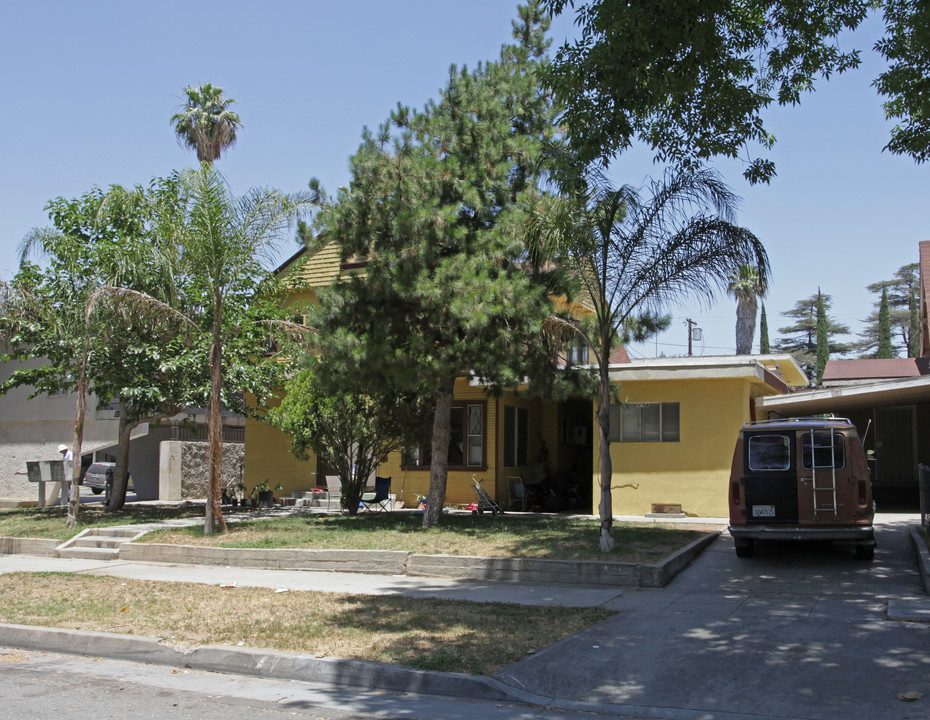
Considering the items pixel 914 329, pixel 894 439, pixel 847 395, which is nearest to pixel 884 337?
pixel 914 329

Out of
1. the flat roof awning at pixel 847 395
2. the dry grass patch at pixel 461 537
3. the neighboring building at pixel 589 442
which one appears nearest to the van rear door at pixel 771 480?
the dry grass patch at pixel 461 537

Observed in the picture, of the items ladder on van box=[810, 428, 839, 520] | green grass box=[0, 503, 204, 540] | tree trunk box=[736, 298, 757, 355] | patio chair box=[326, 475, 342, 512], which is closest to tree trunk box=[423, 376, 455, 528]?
patio chair box=[326, 475, 342, 512]

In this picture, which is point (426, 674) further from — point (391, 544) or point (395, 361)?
point (395, 361)

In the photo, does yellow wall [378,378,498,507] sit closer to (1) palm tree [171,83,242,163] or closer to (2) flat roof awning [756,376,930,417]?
(2) flat roof awning [756,376,930,417]

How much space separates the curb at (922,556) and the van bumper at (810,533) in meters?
0.62

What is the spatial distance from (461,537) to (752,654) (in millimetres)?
6900

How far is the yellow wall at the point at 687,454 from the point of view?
1755 centimetres

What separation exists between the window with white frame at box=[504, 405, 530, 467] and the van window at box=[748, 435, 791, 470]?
9092 millimetres

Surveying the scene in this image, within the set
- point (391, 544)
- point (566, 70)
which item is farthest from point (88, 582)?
point (566, 70)

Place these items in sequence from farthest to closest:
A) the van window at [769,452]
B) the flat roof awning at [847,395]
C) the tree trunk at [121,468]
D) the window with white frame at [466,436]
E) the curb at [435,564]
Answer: the window with white frame at [466,436] < the tree trunk at [121,468] < the flat roof awning at [847,395] < the van window at [769,452] < the curb at [435,564]

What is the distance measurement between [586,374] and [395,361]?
143 inches

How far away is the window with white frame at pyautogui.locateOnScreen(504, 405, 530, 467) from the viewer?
66.9 feet

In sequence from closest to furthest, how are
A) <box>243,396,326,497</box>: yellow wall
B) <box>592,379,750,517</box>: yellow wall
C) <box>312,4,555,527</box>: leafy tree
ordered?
<box>312,4,555,527</box>: leafy tree < <box>592,379,750,517</box>: yellow wall < <box>243,396,326,497</box>: yellow wall

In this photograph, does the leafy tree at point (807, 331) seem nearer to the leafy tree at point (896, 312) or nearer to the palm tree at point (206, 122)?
the leafy tree at point (896, 312)
